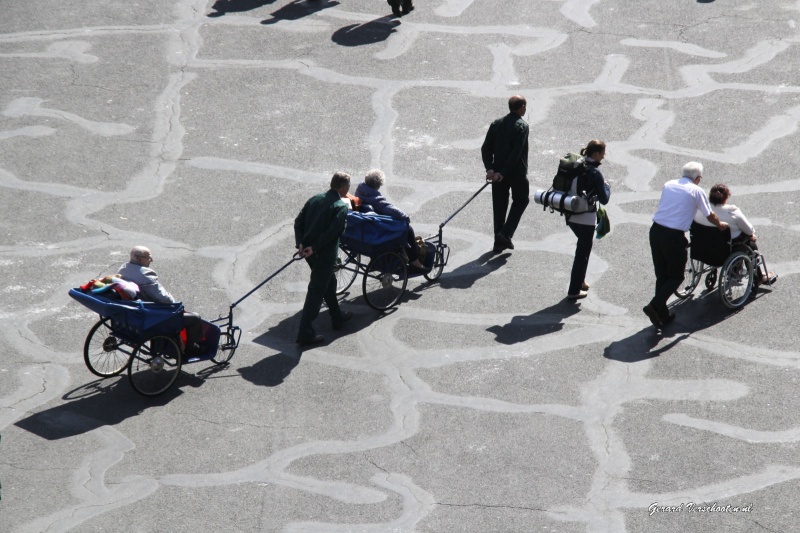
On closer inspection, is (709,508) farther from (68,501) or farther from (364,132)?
(364,132)

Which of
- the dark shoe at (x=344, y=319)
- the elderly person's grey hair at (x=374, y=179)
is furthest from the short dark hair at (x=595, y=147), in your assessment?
the dark shoe at (x=344, y=319)

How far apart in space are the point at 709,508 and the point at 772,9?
13.3 metres

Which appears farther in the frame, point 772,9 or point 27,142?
point 772,9

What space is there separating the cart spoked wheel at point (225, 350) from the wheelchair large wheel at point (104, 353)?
83 cm

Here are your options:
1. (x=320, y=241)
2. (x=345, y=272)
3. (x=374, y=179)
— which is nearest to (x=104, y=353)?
(x=320, y=241)

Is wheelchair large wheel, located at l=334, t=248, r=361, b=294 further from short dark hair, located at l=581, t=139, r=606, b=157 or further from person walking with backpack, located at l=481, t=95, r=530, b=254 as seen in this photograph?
short dark hair, located at l=581, t=139, r=606, b=157

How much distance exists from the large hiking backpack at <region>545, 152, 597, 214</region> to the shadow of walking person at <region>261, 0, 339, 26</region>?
360 inches

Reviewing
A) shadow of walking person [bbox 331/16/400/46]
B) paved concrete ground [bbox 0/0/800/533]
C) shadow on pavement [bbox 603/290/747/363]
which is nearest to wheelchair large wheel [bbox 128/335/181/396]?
paved concrete ground [bbox 0/0/800/533]

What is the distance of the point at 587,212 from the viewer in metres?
10.6

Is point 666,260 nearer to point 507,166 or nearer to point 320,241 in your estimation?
point 507,166

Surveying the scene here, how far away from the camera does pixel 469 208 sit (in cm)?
1296

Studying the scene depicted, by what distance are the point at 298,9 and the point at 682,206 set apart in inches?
423

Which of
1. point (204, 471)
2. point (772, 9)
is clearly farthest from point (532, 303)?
point (772, 9)

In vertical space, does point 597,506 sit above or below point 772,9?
below
